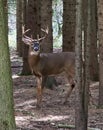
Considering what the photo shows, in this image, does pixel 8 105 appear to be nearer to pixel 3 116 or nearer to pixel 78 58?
pixel 3 116

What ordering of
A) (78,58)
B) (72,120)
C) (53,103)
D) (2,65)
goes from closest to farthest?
(2,65), (78,58), (72,120), (53,103)

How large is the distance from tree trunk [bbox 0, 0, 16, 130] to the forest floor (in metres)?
2.50

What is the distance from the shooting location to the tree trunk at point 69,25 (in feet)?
49.6

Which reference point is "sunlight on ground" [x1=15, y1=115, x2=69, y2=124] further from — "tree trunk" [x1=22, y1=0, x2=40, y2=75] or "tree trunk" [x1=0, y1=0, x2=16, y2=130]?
"tree trunk" [x1=22, y1=0, x2=40, y2=75]

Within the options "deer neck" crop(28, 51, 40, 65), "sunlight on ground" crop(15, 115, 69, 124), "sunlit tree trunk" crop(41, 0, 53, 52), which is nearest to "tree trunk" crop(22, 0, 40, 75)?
"sunlit tree trunk" crop(41, 0, 53, 52)

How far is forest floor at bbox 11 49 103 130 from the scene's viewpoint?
8.49m

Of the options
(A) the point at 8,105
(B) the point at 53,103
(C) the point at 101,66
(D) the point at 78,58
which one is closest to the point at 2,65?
(A) the point at 8,105

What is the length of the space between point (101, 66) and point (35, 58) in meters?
1.85

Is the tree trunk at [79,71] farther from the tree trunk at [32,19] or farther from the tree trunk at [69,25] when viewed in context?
the tree trunk at [69,25]

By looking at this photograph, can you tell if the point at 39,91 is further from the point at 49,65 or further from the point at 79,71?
the point at 79,71

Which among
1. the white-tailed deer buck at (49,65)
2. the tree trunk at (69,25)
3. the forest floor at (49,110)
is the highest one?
the tree trunk at (69,25)

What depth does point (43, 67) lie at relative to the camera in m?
11.3

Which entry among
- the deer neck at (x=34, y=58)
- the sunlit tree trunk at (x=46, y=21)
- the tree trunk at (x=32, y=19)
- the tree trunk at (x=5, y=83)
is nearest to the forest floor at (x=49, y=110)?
the deer neck at (x=34, y=58)

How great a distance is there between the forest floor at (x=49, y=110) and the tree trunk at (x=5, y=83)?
2498 millimetres
